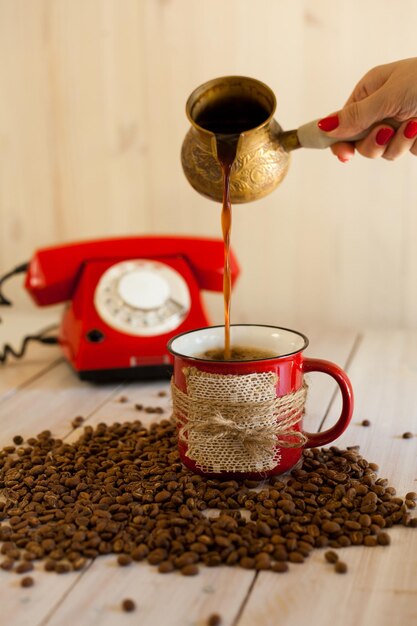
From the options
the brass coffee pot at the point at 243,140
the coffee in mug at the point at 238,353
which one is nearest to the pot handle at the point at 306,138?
the brass coffee pot at the point at 243,140

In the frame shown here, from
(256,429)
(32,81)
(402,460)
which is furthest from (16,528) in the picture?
(32,81)

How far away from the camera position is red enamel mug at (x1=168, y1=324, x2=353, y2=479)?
0.84 metres

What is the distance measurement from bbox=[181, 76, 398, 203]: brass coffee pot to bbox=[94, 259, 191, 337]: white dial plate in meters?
0.35

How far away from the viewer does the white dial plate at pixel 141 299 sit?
131 centimetres

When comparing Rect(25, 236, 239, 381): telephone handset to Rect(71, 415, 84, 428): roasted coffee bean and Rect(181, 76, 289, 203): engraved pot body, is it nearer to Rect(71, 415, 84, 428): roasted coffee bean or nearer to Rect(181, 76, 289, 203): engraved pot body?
Rect(71, 415, 84, 428): roasted coffee bean

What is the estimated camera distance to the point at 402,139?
1.05 meters

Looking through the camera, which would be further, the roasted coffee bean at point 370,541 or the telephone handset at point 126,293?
the telephone handset at point 126,293

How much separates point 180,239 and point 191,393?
586 mm

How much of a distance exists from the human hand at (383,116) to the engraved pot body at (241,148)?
80 millimetres

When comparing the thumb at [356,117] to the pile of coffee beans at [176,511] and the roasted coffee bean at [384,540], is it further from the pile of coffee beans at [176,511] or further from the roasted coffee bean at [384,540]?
the roasted coffee bean at [384,540]

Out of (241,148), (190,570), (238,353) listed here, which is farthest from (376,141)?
(190,570)

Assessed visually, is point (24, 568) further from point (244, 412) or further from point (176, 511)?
point (244, 412)

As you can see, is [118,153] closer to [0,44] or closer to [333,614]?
[0,44]

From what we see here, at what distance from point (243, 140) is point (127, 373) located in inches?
20.1
